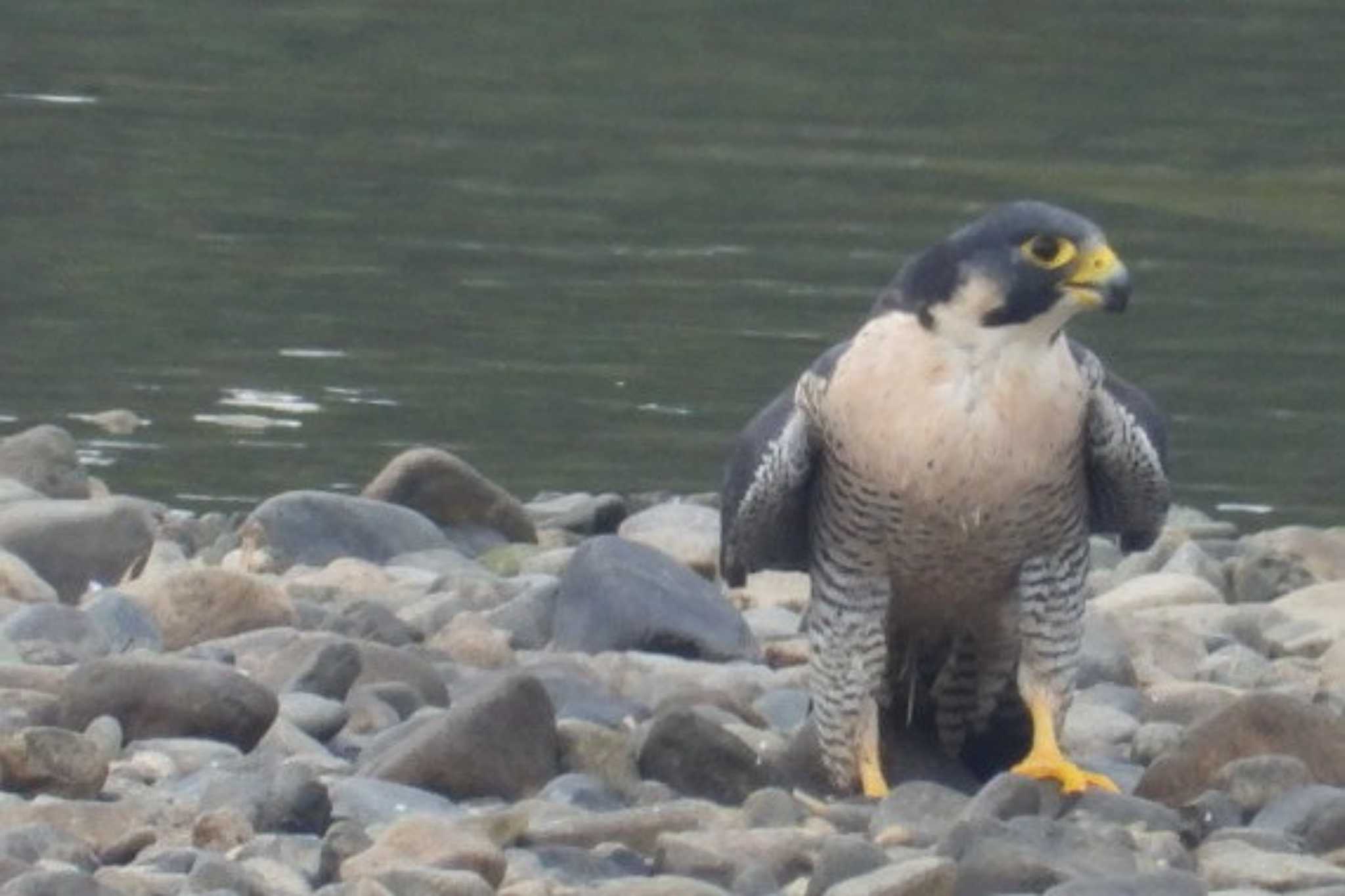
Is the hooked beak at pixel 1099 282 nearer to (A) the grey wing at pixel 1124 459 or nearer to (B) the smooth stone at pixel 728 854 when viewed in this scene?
(A) the grey wing at pixel 1124 459

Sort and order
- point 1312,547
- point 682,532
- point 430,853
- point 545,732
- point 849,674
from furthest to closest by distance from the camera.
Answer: point 1312,547 → point 682,532 → point 849,674 → point 545,732 → point 430,853

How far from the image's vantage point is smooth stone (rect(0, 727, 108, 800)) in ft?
23.0

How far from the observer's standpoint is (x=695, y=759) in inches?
295

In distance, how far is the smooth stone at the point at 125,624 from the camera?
27.9 ft

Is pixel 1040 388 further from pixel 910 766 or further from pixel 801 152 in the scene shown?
pixel 801 152

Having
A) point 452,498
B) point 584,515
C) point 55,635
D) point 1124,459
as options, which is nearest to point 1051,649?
point 1124,459

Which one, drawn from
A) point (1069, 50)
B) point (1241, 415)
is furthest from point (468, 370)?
point (1069, 50)

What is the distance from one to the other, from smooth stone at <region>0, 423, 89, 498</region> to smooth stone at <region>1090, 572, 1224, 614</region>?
3.01m

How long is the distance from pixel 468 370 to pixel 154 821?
753 centimetres

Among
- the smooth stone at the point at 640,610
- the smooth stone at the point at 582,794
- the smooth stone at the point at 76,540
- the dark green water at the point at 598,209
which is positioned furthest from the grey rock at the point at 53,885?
the dark green water at the point at 598,209

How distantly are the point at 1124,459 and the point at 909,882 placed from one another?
152cm

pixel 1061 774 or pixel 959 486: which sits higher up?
pixel 959 486

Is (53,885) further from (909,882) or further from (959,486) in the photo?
(959,486)

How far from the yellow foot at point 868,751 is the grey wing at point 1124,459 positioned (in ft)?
1.90
